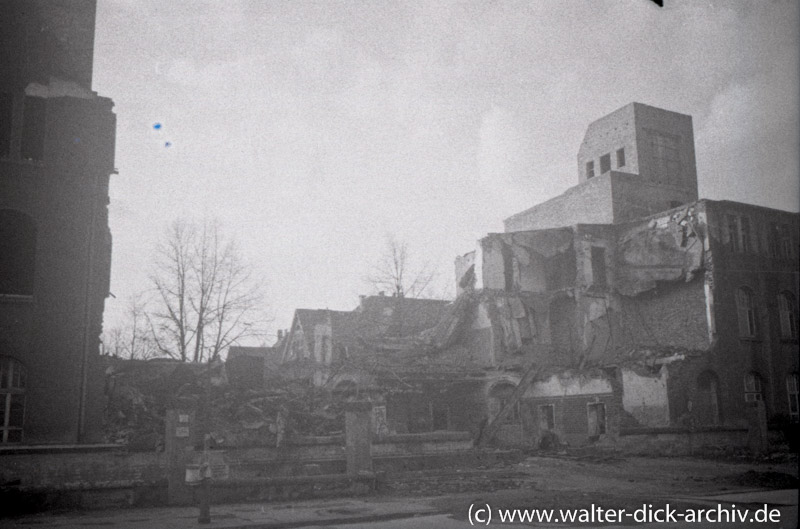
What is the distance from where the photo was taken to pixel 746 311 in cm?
3189

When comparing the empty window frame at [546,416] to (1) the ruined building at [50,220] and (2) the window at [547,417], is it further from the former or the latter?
A: (1) the ruined building at [50,220]

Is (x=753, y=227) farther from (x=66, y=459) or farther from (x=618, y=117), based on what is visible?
(x=66, y=459)

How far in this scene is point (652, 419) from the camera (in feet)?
89.8

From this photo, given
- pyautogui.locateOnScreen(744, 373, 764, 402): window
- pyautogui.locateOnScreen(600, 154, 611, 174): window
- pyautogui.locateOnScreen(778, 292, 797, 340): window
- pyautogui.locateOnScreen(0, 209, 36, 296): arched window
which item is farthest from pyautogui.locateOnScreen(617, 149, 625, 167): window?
pyautogui.locateOnScreen(0, 209, 36, 296): arched window

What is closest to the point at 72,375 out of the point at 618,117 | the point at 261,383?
the point at 261,383

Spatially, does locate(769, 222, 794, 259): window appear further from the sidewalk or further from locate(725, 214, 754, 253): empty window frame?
the sidewalk

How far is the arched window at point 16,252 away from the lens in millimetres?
18953

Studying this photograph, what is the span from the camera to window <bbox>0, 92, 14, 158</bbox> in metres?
19.0

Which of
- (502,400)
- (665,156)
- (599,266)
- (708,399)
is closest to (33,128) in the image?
(502,400)

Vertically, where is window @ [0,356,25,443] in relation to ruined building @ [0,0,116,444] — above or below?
below

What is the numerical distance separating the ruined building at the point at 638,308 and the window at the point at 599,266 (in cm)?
7

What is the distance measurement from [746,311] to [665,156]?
1289 centimetres

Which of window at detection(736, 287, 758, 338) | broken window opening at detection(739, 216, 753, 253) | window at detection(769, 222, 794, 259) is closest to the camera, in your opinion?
window at detection(736, 287, 758, 338)

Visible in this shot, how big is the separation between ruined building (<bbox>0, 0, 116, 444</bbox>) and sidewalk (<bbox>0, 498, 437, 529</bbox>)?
6.00 metres
